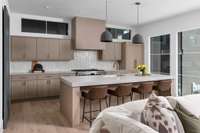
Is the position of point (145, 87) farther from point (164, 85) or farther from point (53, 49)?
point (53, 49)

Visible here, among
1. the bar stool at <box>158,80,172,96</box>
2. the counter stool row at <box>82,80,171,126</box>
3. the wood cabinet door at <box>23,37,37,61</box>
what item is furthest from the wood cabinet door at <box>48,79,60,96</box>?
the bar stool at <box>158,80,172,96</box>

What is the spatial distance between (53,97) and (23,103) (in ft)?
3.20

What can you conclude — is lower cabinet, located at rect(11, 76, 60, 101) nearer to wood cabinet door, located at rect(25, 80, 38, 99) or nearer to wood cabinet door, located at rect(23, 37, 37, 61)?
wood cabinet door, located at rect(25, 80, 38, 99)

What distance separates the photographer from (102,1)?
14.3 feet

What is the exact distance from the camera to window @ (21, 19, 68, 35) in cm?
568

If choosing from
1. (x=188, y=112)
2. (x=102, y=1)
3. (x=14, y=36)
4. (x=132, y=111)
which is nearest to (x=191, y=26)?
(x=102, y=1)

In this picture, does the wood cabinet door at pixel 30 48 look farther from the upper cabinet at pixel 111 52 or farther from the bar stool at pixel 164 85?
the bar stool at pixel 164 85

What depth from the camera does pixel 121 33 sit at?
733 cm

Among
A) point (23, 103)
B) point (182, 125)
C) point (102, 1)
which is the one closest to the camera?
point (182, 125)

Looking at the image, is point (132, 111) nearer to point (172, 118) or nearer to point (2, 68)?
point (172, 118)

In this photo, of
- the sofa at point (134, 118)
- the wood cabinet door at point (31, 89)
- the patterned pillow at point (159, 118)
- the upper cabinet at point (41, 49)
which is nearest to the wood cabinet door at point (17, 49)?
the upper cabinet at point (41, 49)

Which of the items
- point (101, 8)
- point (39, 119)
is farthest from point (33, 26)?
point (39, 119)

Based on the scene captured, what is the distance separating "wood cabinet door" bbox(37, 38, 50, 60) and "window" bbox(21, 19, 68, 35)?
41 cm

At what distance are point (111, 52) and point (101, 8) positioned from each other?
7.25 feet
